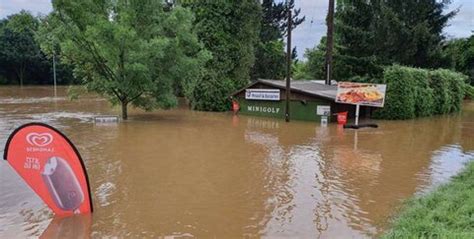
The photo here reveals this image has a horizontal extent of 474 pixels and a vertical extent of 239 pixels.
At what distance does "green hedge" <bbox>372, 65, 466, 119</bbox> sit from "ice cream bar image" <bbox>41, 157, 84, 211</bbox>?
1628 cm

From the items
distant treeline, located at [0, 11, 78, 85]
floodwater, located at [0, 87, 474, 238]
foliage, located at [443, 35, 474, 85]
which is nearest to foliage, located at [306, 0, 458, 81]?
floodwater, located at [0, 87, 474, 238]

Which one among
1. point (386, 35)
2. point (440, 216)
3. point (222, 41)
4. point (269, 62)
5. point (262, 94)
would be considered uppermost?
point (386, 35)

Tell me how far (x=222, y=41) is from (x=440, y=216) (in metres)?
18.4

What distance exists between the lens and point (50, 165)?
17.4 feet

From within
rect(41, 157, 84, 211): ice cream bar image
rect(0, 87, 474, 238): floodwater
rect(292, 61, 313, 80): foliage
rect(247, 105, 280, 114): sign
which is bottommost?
rect(0, 87, 474, 238): floodwater

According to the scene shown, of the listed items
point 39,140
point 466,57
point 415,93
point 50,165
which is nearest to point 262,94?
point 415,93

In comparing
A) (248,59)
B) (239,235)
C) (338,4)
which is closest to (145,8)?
(248,59)

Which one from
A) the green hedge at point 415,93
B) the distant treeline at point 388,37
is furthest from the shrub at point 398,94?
the distant treeline at point 388,37

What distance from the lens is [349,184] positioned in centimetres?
770

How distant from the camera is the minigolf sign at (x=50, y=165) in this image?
16.9 feet

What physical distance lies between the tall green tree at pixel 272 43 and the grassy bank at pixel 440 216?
25.6m

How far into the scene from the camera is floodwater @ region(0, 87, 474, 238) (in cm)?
545

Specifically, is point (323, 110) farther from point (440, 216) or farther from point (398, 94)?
point (440, 216)

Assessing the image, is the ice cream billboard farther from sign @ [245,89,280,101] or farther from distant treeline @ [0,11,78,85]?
distant treeline @ [0,11,78,85]
